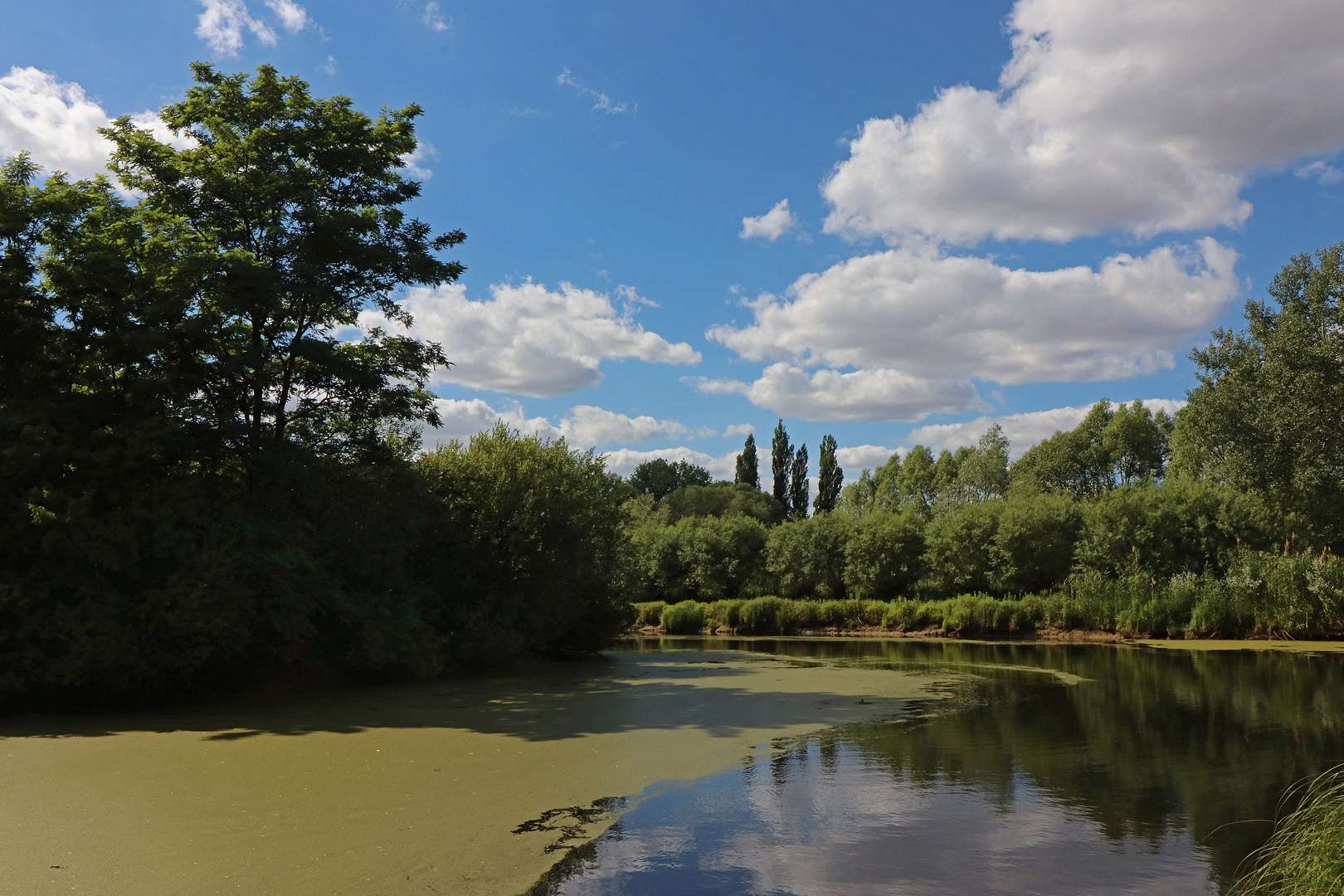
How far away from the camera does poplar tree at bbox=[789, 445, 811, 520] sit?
296ft

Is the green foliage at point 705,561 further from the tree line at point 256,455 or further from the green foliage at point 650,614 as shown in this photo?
the tree line at point 256,455

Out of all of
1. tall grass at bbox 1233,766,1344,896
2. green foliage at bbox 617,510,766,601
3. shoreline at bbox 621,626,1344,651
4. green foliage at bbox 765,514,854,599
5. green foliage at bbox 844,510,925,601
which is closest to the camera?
tall grass at bbox 1233,766,1344,896

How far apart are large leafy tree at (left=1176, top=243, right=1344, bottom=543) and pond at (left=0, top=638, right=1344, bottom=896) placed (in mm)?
16947

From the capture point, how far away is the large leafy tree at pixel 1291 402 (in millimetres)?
29438

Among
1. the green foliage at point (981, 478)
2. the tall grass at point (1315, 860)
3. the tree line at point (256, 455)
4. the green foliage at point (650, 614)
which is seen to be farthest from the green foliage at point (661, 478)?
the tall grass at point (1315, 860)

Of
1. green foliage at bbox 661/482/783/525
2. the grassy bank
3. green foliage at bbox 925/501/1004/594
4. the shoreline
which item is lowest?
the shoreline

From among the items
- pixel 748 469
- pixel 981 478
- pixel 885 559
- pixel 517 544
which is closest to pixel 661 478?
pixel 748 469

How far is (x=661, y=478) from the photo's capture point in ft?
361

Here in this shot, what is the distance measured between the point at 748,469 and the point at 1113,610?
64.6 metres

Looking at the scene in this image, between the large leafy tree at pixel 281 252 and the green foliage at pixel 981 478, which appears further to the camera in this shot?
the green foliage at pixel 981 478

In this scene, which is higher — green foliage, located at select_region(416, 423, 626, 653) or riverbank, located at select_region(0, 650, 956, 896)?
green foliage, located at select_region(416, 423, 626, 653)

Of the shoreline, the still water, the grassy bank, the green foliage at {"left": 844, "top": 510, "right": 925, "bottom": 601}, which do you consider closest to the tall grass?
the still water

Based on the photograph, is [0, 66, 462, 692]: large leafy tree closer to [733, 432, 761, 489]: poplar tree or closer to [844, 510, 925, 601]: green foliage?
[844, 510, 925, 601]: green foliage

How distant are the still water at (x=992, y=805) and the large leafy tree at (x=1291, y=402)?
1727cm
